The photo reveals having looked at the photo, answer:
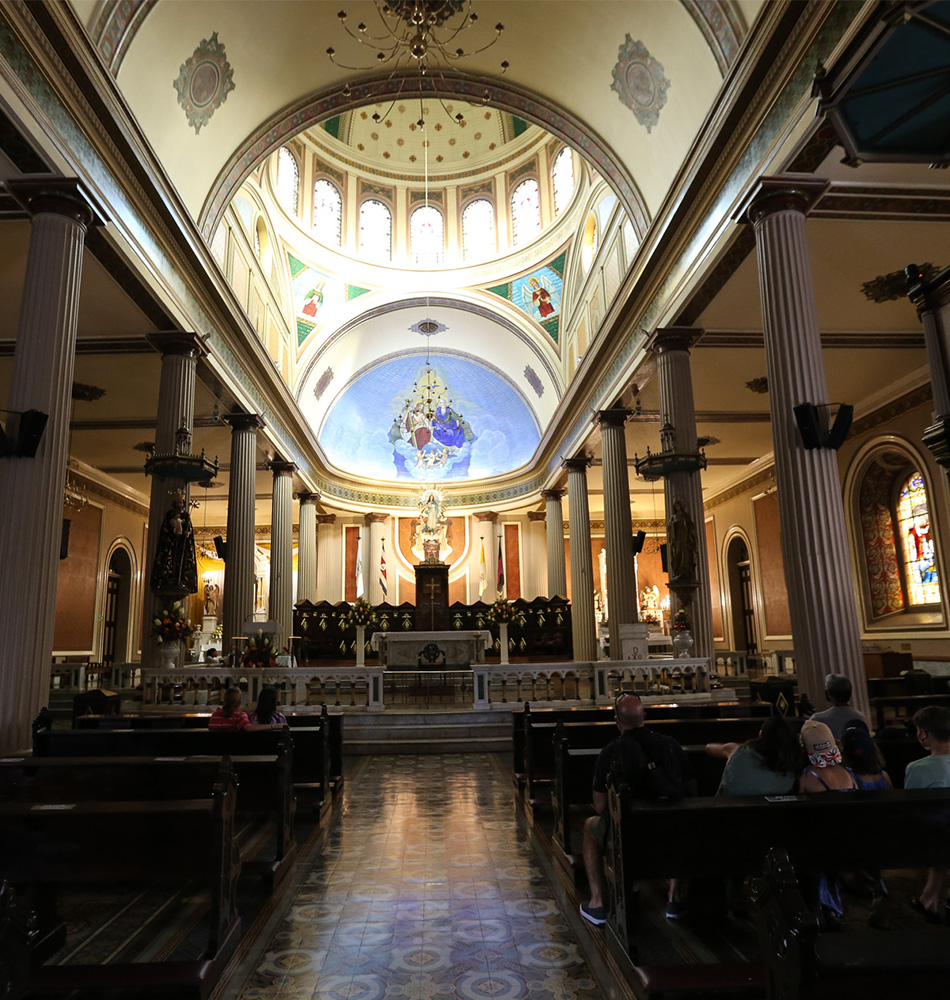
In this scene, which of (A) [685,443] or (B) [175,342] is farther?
(B) [175,342]

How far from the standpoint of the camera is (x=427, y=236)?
74.1 ft

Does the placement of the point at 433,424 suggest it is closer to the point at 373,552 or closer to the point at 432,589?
the point at 373,552

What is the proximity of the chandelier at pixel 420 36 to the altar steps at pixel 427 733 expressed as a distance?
8.61 m

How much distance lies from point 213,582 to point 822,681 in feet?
84.0

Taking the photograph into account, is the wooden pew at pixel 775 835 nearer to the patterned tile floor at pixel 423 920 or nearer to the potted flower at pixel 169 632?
the patterned tile floor at pixel 423 920

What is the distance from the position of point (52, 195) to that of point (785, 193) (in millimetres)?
7741

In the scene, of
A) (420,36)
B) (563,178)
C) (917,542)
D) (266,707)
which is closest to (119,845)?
(266,707)

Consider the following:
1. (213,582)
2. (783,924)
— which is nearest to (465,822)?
(783,924)

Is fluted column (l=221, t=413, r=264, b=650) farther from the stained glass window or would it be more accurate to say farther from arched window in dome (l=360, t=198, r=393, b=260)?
the stained glass window

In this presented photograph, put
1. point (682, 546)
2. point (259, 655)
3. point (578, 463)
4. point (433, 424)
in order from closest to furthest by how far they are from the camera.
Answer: point (682, 546), point (259, 655), point (578, 463), point (433, 424)

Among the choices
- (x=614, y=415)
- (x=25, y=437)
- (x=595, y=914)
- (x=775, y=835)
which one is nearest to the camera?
(x=775, y=835)

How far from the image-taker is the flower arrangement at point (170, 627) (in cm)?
1062

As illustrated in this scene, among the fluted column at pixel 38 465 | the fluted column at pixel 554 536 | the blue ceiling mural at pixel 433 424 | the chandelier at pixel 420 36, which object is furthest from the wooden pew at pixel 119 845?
the blue ceiling mural at pixel 433 424

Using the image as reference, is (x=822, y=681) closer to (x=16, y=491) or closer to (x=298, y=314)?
(x=16, y=491)
